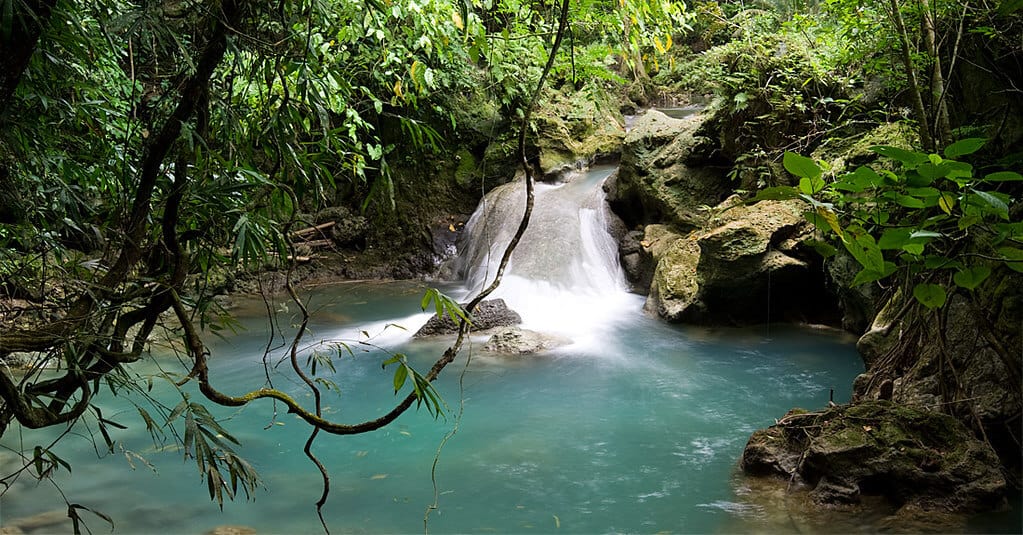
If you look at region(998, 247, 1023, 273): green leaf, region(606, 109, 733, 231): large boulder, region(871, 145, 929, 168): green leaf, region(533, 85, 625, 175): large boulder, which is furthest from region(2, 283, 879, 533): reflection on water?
region(533, 85, 625, 175): large boulder

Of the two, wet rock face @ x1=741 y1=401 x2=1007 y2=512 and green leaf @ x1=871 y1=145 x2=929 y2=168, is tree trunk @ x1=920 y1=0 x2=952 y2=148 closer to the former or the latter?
wet rock face @ x1=741 y1=401 x2=1007 y2=512

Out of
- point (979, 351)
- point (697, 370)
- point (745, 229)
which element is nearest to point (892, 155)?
point (979, 351)

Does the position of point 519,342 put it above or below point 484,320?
below

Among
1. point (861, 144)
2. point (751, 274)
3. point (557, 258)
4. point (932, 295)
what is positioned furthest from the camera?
point (557, 258)

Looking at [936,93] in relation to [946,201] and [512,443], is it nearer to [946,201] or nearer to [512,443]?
[946,201]

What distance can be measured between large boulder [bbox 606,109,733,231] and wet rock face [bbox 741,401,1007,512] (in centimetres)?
543

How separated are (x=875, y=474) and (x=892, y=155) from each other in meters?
2.49

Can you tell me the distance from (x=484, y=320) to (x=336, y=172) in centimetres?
454

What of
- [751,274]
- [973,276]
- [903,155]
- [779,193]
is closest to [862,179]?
[903,155]

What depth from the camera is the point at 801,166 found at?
1613mm

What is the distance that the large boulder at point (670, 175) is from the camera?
915 centimetres

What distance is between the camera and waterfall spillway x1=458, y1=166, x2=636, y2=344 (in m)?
8.69

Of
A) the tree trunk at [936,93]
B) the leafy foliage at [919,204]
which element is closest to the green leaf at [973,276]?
the leafy foliage at [919,204]

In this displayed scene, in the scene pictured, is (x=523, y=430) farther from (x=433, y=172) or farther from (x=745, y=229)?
(x=433, y=172)
